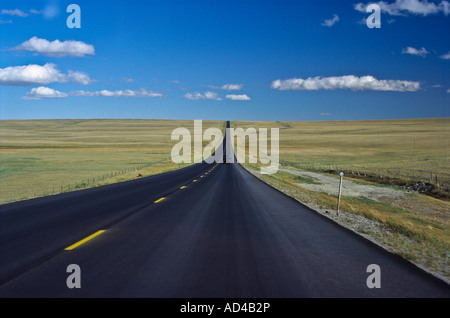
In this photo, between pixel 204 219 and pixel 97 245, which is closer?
pixel 97 245

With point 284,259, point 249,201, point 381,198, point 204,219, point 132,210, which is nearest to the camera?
point 284,259

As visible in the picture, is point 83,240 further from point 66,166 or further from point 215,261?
point 66,166

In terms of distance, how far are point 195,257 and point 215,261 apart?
1.51 ft

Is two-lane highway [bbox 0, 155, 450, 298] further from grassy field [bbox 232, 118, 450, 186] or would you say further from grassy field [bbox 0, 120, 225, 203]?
grassy field [bbox 232, 118, 450, 186]

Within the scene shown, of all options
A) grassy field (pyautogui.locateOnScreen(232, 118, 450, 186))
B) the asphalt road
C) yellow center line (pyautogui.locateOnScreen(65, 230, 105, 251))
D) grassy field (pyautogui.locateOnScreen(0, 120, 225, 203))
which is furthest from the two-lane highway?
grassy field (pyautogui.locateOnScreen(232, 118, 450, 186))

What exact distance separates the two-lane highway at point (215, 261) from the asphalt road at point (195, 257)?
0.02 metres

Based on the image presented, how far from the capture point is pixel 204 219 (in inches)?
420

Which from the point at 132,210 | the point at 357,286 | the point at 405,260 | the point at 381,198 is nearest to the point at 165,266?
the point at 357,286

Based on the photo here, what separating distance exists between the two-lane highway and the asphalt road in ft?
0.05

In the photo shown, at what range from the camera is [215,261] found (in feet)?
20.7

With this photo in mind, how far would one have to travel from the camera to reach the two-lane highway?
4.97 metres

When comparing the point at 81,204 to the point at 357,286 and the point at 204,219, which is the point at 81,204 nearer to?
the point at 204,219

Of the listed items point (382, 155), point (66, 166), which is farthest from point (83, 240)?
point (382, 155)
